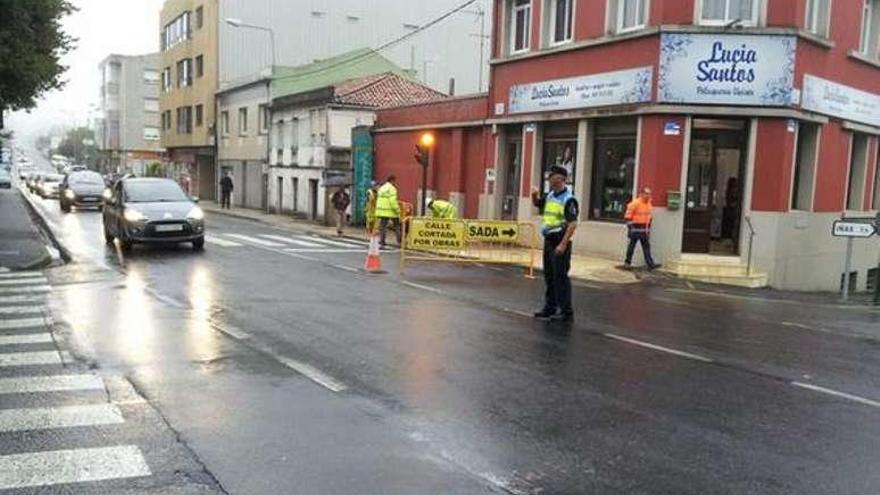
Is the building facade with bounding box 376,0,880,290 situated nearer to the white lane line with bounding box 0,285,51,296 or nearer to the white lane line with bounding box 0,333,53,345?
the white lane line with bounding box 0,285,51,296

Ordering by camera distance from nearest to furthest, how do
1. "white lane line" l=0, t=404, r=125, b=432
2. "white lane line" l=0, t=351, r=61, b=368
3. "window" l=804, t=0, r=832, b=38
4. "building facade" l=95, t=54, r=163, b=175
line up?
"white lane line" l=0, t=404, r=125, b=432 < "white lane line" l=0, t=351, r=61, b=368 < "window" l=804, t=0, r=832, b=38 < "building facade" l=95, t=54, r=163, b=175

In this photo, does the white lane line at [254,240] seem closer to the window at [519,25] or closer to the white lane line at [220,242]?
the white lane line at [220,242]

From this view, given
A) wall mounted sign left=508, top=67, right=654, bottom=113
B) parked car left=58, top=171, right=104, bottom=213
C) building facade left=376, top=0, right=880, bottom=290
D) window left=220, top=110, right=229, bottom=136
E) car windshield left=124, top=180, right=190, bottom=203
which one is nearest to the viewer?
building facade left=376, top=0, right=880, bottom=290

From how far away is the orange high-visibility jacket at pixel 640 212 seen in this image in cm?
1859

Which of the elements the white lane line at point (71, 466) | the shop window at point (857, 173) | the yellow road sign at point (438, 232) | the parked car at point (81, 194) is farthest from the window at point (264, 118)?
the white lane line at point (71, 466)

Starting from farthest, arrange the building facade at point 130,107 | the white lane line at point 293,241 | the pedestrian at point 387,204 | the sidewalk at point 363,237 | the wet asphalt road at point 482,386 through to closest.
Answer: the building facade at point 130,107 < the white lane line at point 293,241 < the pedestrian at point 387,204 < the sidewalk at point 363,237 < the wet asphalt road at point 482,386

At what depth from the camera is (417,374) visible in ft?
24.8

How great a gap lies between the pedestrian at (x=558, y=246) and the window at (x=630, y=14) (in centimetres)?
997

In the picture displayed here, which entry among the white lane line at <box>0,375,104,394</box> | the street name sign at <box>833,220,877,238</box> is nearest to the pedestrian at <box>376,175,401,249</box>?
the street name sign at <box>833,220,877,238</box>

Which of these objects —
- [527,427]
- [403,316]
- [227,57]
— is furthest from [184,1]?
[527,427]

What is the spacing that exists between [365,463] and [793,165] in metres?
16.6

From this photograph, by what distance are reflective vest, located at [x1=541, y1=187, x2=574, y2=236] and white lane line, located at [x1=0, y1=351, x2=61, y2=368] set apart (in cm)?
593

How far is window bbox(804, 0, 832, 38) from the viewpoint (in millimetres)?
19781

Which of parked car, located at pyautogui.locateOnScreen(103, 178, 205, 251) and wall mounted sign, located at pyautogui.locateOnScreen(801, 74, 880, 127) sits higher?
wall mounted sign, located at pyautogui.locateOnScreen(801, 74, 880, 127)
